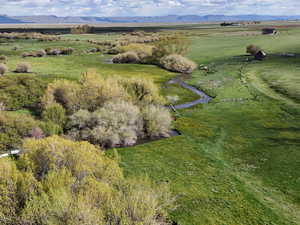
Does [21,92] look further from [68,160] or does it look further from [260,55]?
[260,55]

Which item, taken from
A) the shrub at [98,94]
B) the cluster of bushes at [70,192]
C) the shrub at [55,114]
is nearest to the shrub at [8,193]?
the cluster of bushes at [70,192]

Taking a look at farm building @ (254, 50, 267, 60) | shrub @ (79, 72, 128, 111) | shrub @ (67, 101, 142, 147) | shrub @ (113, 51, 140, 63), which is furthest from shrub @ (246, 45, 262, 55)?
shrub @ (67, 101, 142, 147)

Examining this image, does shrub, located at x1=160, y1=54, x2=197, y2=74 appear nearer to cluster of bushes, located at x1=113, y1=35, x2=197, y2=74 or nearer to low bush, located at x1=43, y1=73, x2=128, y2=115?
cluster of bushes, located at x1=113, y1=35, x2=197, y2=74

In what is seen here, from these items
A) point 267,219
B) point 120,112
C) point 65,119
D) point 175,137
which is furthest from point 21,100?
point 267,219

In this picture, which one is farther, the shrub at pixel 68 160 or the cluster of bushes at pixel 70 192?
the shrub at pixel 68 160

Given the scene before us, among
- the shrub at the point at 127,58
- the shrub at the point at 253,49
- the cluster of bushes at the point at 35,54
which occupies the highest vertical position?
the shrub at the point at 253,49

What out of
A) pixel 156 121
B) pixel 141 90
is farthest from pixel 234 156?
pixel 141 90

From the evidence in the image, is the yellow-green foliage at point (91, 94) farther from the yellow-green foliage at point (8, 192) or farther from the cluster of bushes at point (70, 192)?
the yellow-green foliage at point (8, 192)
